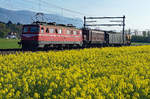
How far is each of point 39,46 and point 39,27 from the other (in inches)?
79.3

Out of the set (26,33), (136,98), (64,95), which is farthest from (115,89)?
(26,33)

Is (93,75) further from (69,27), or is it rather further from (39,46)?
(69,27)

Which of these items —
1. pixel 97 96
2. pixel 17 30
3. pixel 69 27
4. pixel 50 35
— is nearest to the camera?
pixel 97 96

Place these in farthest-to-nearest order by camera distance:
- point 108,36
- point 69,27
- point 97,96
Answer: point 108,36 < point 69,27 < point 97,96

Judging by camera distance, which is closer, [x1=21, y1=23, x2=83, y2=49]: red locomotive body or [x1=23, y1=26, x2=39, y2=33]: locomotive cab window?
[x1=21, y1=23, x2=83, y2=49]: red locomotive body

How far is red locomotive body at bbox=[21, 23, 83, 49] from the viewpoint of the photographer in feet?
84.6

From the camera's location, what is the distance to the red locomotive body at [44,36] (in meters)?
25.8

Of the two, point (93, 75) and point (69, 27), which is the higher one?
point (69, 27)

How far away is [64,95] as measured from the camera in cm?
561

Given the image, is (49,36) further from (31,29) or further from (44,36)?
(31,29)

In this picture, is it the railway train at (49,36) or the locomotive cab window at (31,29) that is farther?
the locomotive cab window at (31,29)

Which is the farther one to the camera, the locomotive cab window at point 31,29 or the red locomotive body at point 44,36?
the locomotive cab window at point 31,29

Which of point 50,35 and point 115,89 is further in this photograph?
point 50,35

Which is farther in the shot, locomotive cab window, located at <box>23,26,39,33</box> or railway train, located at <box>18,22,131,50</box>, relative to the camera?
locomotive cab window, located at <box>23,26,39,33</box>
